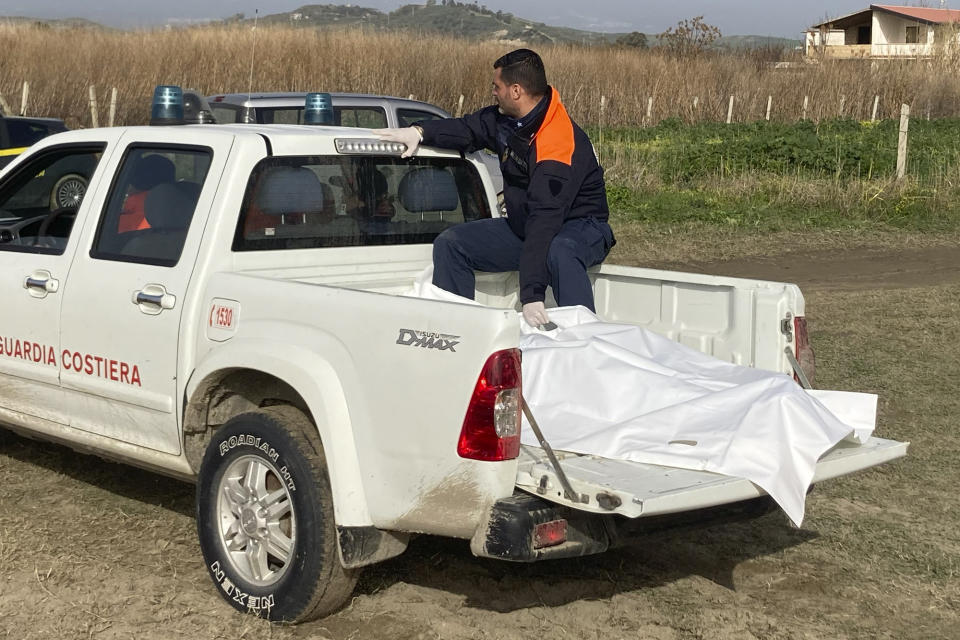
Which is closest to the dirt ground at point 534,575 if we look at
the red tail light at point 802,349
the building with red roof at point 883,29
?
the red tail light at point 802,349

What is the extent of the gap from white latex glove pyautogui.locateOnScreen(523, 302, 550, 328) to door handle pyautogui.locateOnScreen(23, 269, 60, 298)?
6.35 feet

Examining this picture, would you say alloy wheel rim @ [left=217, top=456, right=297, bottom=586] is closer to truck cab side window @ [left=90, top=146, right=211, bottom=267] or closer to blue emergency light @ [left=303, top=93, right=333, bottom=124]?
truck cab side window @ [left=90, top=146, right=211, bottom=267]

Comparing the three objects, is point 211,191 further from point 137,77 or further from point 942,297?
point 137,77

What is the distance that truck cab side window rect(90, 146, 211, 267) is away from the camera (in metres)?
4.86

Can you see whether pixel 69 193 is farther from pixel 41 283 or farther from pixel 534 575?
pixel 534 575

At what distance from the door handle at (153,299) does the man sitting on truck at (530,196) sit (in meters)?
1.21

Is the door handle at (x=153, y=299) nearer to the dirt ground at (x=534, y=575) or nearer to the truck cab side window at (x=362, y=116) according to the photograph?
the dirt ground at (x=534, y=575)

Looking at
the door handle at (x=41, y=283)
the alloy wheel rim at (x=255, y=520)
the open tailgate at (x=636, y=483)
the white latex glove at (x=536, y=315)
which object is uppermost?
the door handle at (x=41, y=283)

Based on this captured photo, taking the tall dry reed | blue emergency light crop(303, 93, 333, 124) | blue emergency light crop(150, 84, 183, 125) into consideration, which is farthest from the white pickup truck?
the tall dry reed

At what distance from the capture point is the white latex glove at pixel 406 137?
17.5 ft

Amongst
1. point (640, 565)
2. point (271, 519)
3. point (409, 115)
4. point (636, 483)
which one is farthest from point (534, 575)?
point (409, 115)

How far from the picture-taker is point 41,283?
5.18 m

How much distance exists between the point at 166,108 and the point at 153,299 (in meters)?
1.14

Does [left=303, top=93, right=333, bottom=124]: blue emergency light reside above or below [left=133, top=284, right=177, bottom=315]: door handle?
above
